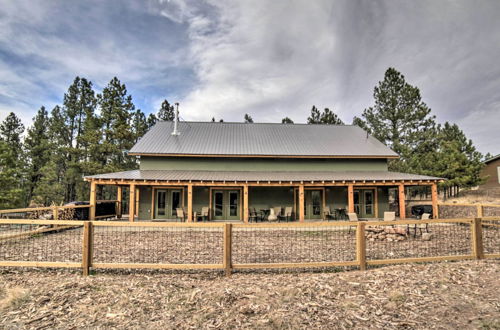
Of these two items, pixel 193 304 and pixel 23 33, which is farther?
pixel 23 33

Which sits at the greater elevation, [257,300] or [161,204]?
[161,204]

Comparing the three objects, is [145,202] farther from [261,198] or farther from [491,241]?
[491,241]

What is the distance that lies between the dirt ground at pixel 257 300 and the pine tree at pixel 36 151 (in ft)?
93.8

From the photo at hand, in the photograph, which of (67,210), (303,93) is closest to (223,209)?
(67,210)

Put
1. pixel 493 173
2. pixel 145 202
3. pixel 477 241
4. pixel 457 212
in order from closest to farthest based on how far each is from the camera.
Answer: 1. pixel 477 241
2. pixel 145 202
3. pixel 457 212
4. pixel 493 173

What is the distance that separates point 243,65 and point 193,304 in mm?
19980

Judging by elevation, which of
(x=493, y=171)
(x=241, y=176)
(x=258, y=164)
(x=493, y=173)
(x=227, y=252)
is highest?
(x=493, y=171)

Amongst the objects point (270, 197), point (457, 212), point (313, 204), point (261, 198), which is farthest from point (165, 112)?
point (457, 212)

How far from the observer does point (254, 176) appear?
594 inches

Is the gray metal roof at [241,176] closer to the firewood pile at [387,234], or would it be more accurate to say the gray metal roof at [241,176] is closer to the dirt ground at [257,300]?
the firewood pile at [387,234]

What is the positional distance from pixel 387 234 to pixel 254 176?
26.1ft

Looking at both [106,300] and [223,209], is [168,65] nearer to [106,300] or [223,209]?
[223,209]

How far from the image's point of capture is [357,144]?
18.9 metres

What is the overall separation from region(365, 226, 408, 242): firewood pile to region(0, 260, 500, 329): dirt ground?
3557mm
